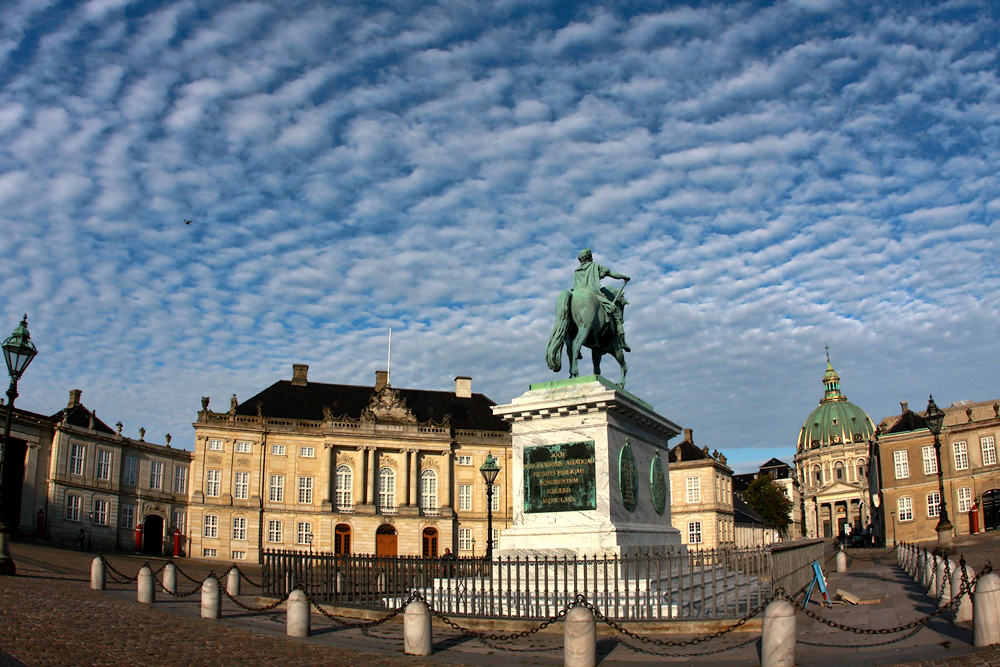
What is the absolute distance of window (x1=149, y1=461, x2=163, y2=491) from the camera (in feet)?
183

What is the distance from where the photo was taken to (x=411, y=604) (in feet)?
37.1

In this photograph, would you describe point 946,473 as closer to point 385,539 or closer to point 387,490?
point 387,490

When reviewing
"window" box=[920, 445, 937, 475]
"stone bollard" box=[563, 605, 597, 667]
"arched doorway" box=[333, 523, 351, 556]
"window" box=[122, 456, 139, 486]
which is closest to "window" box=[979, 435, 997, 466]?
"window" box=[920, 445, 937, 475]

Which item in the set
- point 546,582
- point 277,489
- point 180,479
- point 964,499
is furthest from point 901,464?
point 546,582

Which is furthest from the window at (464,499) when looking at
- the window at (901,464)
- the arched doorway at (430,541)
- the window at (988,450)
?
the window at (988,450)

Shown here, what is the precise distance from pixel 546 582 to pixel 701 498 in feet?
194

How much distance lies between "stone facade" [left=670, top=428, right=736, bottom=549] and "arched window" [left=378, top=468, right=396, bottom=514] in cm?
2416

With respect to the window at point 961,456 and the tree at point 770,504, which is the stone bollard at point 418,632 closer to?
the window at point 961,456

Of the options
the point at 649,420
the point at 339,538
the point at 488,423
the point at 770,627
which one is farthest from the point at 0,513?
the point at 488,423

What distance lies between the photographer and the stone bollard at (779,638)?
30.4 ft

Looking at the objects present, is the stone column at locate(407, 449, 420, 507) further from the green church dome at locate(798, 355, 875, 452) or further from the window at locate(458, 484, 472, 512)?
the green church dome at locate(798, 355, 875, 452)

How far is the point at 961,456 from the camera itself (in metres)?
59.7

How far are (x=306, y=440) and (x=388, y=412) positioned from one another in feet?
23.7

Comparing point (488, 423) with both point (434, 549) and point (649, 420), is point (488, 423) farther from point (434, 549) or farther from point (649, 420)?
point (649, 420)
